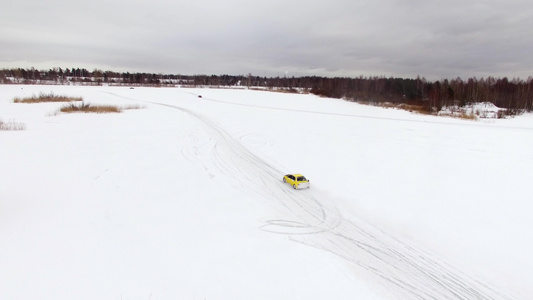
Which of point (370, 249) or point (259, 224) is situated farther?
point (259, 224)

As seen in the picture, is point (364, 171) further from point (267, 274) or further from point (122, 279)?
point (122, 279)

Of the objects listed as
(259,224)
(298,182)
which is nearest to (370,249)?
(259,224)

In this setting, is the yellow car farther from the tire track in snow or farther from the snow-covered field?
the snow-covered field

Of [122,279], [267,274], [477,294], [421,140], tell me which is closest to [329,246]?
[267,274]

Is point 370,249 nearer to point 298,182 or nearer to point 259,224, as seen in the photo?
point 259,224

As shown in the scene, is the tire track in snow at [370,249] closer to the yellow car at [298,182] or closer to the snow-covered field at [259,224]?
the snow-covered field at [259,224]
